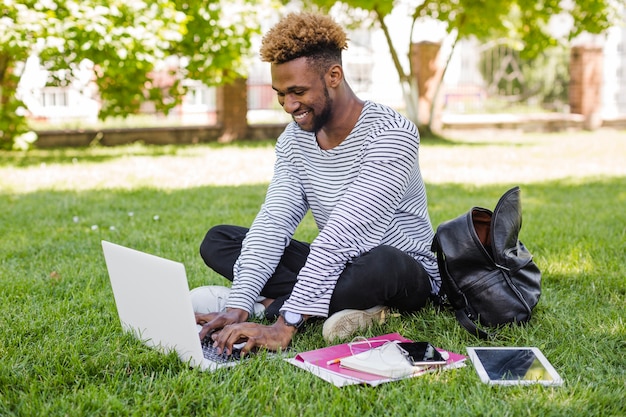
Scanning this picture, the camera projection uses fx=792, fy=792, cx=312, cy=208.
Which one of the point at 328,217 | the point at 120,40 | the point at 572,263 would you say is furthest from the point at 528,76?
the point at 328,217

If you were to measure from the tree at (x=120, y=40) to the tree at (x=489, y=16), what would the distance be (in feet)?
10.0

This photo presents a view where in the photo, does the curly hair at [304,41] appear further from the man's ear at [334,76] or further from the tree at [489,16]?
the tree at [489,16]

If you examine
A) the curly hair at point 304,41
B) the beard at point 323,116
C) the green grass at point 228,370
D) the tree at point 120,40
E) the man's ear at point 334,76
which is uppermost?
the tree at point 120,40

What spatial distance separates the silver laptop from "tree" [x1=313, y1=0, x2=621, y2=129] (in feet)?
35.0

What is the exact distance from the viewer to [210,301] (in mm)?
3404

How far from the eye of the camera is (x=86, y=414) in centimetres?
229

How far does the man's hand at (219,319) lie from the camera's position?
2963 mm

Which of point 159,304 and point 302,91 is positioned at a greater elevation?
point 302,91

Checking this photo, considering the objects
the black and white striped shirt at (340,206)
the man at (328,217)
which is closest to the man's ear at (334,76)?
the man at (328,217)

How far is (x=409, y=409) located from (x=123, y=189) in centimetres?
561

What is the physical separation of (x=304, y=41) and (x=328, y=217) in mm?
789

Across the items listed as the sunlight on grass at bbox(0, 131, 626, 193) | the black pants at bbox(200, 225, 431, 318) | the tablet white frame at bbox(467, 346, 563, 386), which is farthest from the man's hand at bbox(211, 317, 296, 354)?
the sunlight on grass at bbox(0, 131, 626, 193)

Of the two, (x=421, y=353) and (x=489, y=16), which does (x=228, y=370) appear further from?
(x=489, y=16)

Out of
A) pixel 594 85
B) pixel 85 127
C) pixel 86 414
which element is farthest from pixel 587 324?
pixel 594 85
